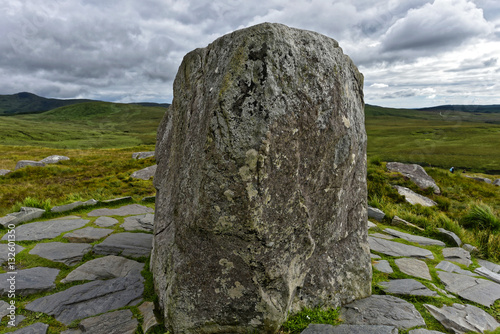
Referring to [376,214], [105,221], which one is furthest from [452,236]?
[105,221]

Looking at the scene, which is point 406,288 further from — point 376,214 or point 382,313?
point 376,214

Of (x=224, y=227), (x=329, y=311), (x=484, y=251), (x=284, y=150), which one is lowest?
(x=484, y=251)

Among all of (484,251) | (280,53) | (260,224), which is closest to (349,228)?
(260,224)

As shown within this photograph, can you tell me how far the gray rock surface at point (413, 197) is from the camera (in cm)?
1193

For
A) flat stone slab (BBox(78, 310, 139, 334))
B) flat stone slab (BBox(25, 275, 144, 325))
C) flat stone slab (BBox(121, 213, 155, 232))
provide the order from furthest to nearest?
flat stone slab (BBox(121, 213, 155, 232)) < flat stone slab (BBox(25, 275, 144, 325)) < flat stone slab (BBox(78, 310, 139, 334))

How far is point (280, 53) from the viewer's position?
3.67 meters

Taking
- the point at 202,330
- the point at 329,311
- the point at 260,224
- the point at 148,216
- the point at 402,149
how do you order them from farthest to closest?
the point at 402,149 < the point at 148,216 < the point at 329,311 < the point at 202,330 < the point at 260,224

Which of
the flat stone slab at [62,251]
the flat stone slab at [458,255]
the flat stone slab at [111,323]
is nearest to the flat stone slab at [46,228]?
the flat stone slab at [62,251]

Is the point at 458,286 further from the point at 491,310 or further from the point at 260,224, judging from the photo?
the point at 260,224

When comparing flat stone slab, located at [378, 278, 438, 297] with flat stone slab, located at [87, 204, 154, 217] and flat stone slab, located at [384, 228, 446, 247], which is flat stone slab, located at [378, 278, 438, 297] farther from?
flat stone slab, located at [87, 204, 154, 217]

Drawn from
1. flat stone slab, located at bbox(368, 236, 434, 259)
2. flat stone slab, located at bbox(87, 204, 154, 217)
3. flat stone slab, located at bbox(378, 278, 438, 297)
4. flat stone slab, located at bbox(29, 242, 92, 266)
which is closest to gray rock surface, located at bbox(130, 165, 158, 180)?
flat stone slab, located at bbox(87, 204, 154, 217)

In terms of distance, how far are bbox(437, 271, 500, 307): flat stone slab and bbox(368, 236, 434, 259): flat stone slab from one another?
88cm

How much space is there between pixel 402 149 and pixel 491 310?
277 ft

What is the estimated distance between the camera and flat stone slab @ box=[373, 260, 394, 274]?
5.90 meters
